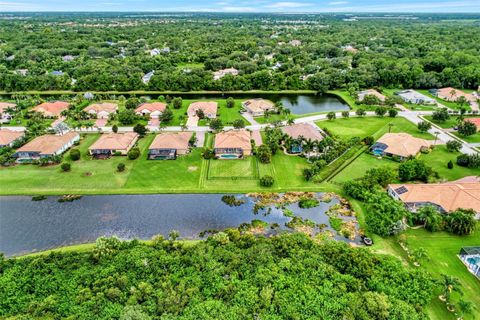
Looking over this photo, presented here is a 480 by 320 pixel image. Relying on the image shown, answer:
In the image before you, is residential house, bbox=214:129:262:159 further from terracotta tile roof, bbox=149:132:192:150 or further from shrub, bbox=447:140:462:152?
shrub, bbox=447:140:462:152

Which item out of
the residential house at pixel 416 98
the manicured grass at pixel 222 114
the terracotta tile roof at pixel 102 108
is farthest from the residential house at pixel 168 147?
the residential house at pixel 416 98

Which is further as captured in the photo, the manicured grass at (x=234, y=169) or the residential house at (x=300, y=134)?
the residential house at (x=300, y=134)

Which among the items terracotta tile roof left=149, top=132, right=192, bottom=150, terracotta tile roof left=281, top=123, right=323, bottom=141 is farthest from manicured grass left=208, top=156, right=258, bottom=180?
terracotta tile roof left=281, top=123, right=323, bottom=141

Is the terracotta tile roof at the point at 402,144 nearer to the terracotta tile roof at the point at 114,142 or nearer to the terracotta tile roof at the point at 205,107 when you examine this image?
the terracotta tile roof at the point at 205,107

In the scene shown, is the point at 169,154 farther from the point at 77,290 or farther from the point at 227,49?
the point at 227,49

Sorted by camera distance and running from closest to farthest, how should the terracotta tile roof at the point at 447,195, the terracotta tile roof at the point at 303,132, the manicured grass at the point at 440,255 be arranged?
the manicured grass at the point at 440,255, the terracotta tile roof at the point at 447,195, the terracotta tile roof at the point at 303,132

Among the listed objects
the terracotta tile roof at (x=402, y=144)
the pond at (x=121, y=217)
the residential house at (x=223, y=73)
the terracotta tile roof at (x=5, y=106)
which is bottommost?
the pond at (x=121, y=217)
